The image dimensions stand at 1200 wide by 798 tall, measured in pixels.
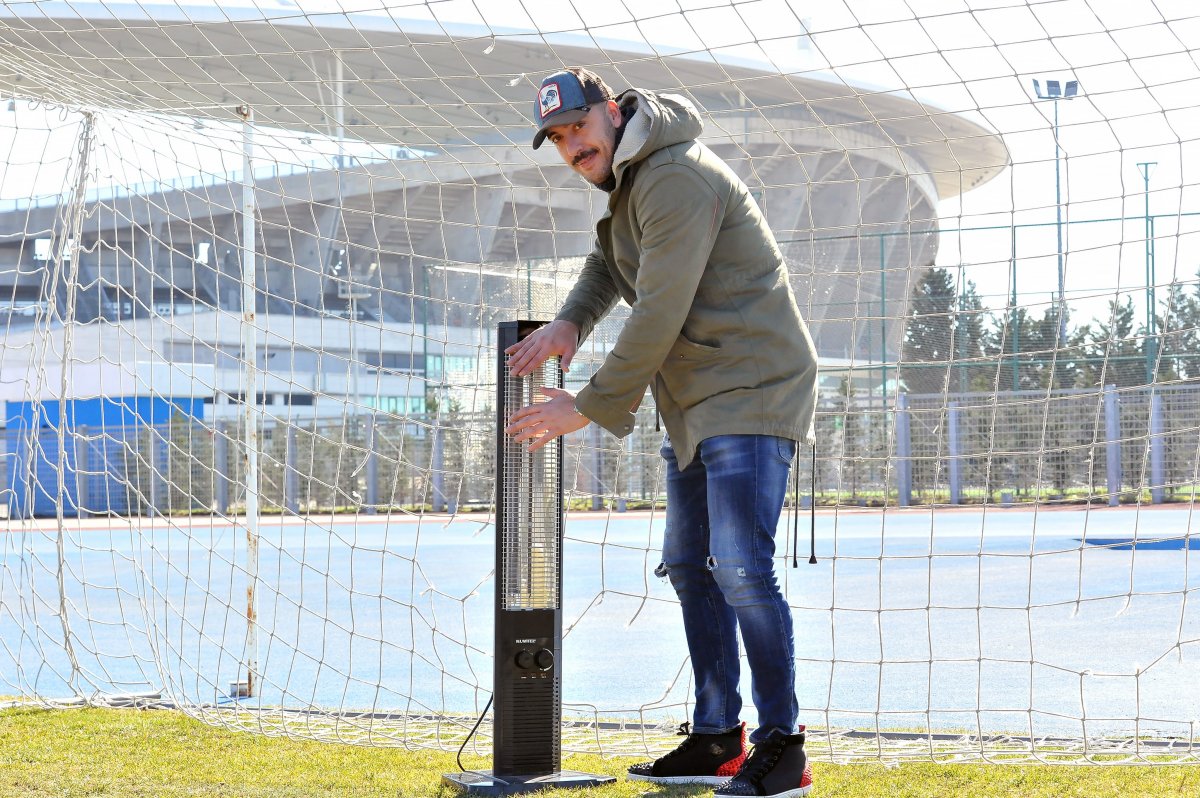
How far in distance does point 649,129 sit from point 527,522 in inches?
29.5

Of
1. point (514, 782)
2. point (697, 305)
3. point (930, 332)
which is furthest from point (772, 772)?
point (930, 332)

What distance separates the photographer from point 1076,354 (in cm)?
1310

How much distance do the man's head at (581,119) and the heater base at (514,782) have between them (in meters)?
1.11

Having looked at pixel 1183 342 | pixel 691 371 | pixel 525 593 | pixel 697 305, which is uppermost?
pixel 1183 342

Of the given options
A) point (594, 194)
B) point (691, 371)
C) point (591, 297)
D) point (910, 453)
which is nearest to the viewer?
point (691, 371)

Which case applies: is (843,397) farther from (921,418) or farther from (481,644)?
(481,644)

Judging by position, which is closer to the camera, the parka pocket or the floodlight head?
the parka pocket

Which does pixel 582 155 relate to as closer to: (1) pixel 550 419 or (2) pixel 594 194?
(1) pixel 550 419

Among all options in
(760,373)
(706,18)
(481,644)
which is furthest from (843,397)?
(760,373)

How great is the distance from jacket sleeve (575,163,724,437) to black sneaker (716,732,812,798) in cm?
60

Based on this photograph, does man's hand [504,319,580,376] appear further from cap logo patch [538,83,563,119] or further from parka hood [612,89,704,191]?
cap logo patch [538,83,563,119]

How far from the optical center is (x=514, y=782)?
2.31 m

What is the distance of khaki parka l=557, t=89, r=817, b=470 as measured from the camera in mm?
2098

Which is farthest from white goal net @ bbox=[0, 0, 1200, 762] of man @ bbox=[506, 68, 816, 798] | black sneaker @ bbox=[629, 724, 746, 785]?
black sneaker @ bbox=[629, 724, 746, 785]
